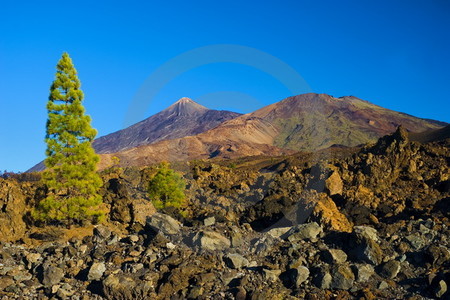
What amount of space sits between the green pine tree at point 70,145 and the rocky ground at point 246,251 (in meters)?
1.65

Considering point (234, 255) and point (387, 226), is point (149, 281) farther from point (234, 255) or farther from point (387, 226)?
point (387, 226)

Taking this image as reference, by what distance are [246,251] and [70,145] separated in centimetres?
1118

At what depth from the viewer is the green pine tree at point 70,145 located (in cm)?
2230

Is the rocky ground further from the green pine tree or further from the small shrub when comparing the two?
the small shrub

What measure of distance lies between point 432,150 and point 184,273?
839 inches

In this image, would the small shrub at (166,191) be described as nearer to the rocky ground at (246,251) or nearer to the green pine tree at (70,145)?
the rocky ground at (246,251)

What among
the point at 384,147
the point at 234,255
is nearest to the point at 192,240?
the point at 234,255

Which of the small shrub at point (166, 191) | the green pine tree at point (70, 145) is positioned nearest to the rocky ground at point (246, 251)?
the green pine tree at point (70, 145)

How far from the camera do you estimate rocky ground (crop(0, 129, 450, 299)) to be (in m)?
14.9

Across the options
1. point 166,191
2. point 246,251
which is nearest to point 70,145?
point 166,191

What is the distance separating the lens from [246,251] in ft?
57.8

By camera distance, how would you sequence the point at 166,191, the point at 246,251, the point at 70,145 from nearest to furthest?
the point at 246,251, the point at 70,145, the point at 166,191

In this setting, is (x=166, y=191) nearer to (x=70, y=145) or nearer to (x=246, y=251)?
(x=70, y=145)

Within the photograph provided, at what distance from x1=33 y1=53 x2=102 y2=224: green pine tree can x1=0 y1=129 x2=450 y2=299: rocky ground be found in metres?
1.65
